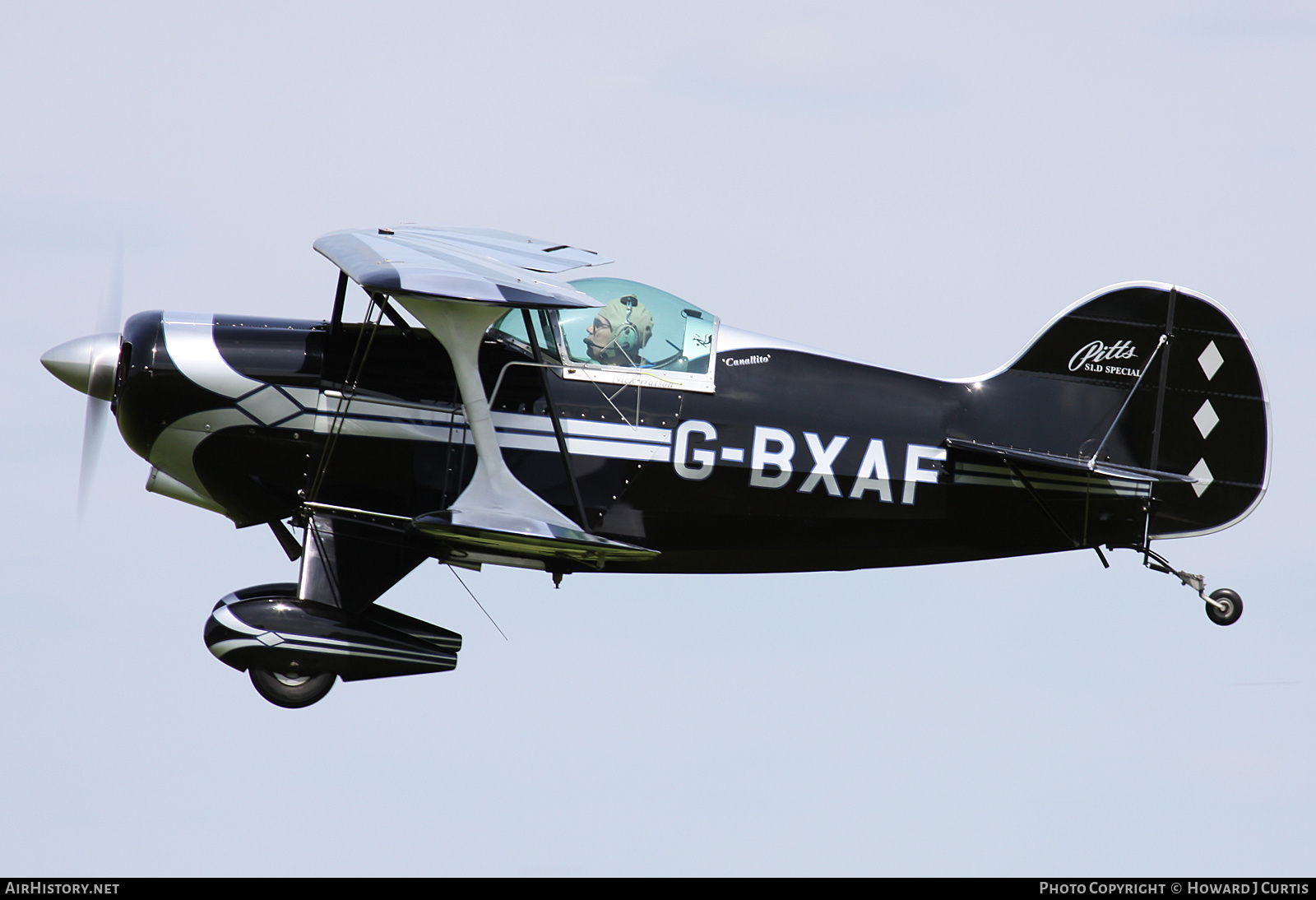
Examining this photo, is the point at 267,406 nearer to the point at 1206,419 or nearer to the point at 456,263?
the point at 456,263

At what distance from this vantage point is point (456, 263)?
10703mm

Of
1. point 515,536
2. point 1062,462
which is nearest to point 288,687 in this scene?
point 515,536

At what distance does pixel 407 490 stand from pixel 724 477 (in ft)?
7.29

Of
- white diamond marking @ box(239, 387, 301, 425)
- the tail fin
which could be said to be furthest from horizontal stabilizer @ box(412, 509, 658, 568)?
the tail fin

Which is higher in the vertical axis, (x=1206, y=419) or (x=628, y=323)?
(x=628, y=323)

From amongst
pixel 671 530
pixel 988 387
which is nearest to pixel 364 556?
pixel 671 530

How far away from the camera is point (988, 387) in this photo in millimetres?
12055

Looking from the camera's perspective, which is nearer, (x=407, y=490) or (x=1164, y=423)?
(x=407, y=490)

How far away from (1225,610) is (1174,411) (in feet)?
4.99

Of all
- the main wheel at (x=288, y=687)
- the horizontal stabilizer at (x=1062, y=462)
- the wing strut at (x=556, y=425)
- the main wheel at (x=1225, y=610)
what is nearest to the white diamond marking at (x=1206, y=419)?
the horizontal stabilizer at (x=1062, y=462)

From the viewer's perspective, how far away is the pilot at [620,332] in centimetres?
1140

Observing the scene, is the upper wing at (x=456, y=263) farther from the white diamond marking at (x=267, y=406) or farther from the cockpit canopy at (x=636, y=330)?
the white diamond marking at (x=267, y=406)

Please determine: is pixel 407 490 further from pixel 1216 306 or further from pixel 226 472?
pixel 1216 306

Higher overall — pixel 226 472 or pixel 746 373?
pixel 746 373
